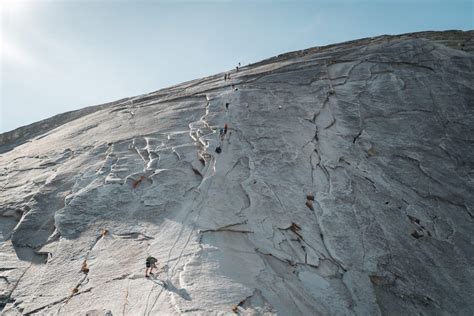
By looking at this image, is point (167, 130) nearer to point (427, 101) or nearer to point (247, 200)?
point (247, 200)

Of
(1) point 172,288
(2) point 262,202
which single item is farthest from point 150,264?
(2) point 262,202

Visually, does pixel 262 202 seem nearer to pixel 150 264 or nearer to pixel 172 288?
pixel 150 264

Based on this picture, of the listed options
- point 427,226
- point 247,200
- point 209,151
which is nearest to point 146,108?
point 209,151

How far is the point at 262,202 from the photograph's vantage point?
41.5 feet

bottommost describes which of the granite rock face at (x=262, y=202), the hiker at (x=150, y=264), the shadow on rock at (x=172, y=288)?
the shadow on rock at (x=172, y=288)

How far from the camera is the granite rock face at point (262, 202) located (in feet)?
33.0

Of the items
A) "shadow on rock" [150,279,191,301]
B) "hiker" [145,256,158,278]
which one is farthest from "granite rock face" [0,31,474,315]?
"hiker" [145,256,158,278]

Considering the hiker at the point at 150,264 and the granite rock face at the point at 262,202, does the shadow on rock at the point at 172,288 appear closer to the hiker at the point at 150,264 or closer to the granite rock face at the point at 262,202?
the granite rock face at the point at 262,202

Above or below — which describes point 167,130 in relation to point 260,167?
above

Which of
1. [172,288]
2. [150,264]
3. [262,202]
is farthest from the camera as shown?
[262,202]

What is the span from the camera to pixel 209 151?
15.0 meters

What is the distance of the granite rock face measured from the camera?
10070 millimetres

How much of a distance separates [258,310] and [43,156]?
12.1 m

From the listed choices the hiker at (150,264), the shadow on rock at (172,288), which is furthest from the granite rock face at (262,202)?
the hiker at (150,264)
